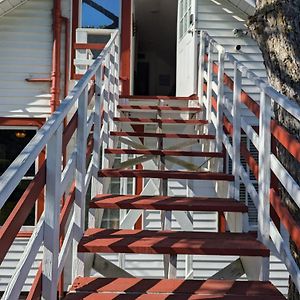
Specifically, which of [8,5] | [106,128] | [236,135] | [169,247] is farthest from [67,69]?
[169,247]

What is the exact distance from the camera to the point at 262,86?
3.21 meters

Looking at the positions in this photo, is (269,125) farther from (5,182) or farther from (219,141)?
(5,182)

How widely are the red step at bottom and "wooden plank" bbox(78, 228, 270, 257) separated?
192 mm

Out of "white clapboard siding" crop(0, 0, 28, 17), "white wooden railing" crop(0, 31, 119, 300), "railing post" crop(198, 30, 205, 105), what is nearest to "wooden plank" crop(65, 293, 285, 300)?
"white wooden railing" crop(0, 31, 119, 300)

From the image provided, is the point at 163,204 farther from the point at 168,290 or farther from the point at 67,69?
the point at 67,69

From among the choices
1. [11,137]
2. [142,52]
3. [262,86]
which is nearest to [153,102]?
[11,137]

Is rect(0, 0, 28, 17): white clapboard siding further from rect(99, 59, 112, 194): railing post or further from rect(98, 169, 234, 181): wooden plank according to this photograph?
rect(98, 169, 234, 181): wooden plank

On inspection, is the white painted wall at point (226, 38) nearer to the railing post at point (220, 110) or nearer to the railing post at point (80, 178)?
the railing post at point (220, 110)

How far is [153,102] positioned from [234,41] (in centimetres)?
177

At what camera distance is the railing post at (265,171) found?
315 cm

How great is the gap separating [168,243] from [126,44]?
5.35 meters

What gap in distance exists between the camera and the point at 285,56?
9.98ft

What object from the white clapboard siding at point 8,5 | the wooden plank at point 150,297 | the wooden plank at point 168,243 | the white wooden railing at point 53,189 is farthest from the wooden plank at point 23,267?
the white clapboard siding at point 8,5

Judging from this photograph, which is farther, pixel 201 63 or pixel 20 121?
pixel 20 121
